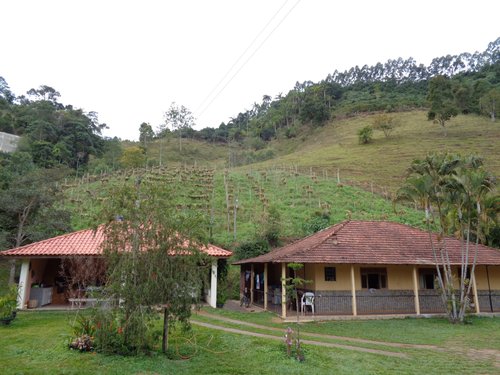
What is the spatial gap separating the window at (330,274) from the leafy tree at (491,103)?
6677 cm

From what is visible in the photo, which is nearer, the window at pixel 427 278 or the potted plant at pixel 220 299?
the potted plant at pixel 220 299

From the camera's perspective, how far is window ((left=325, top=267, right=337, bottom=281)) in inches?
645

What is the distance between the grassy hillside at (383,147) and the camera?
155 ft

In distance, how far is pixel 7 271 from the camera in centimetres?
2156

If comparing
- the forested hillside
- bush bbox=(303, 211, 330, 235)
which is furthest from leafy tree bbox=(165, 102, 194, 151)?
bush bbox=(303, 211, 330, 235)

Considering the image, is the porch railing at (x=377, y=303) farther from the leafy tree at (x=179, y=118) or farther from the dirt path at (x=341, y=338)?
the leafy tree at (x=179, y=118)

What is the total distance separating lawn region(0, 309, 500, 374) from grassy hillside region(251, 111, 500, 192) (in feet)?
97.8

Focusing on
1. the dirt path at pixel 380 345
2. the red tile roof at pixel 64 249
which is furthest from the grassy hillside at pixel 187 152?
the dirt path at pixel 380 345

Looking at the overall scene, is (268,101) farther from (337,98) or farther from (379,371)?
(379,371)

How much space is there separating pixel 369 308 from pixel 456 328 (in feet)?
11.0

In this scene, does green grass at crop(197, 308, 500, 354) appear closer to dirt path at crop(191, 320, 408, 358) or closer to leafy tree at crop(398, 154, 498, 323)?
leafy tree at crop(398, 154, 498, 323)

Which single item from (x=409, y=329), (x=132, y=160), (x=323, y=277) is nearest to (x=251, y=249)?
(x=323, y=277)

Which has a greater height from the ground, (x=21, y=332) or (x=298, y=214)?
(x=298, y=214)

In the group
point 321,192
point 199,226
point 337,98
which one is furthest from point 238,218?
point 337,98
